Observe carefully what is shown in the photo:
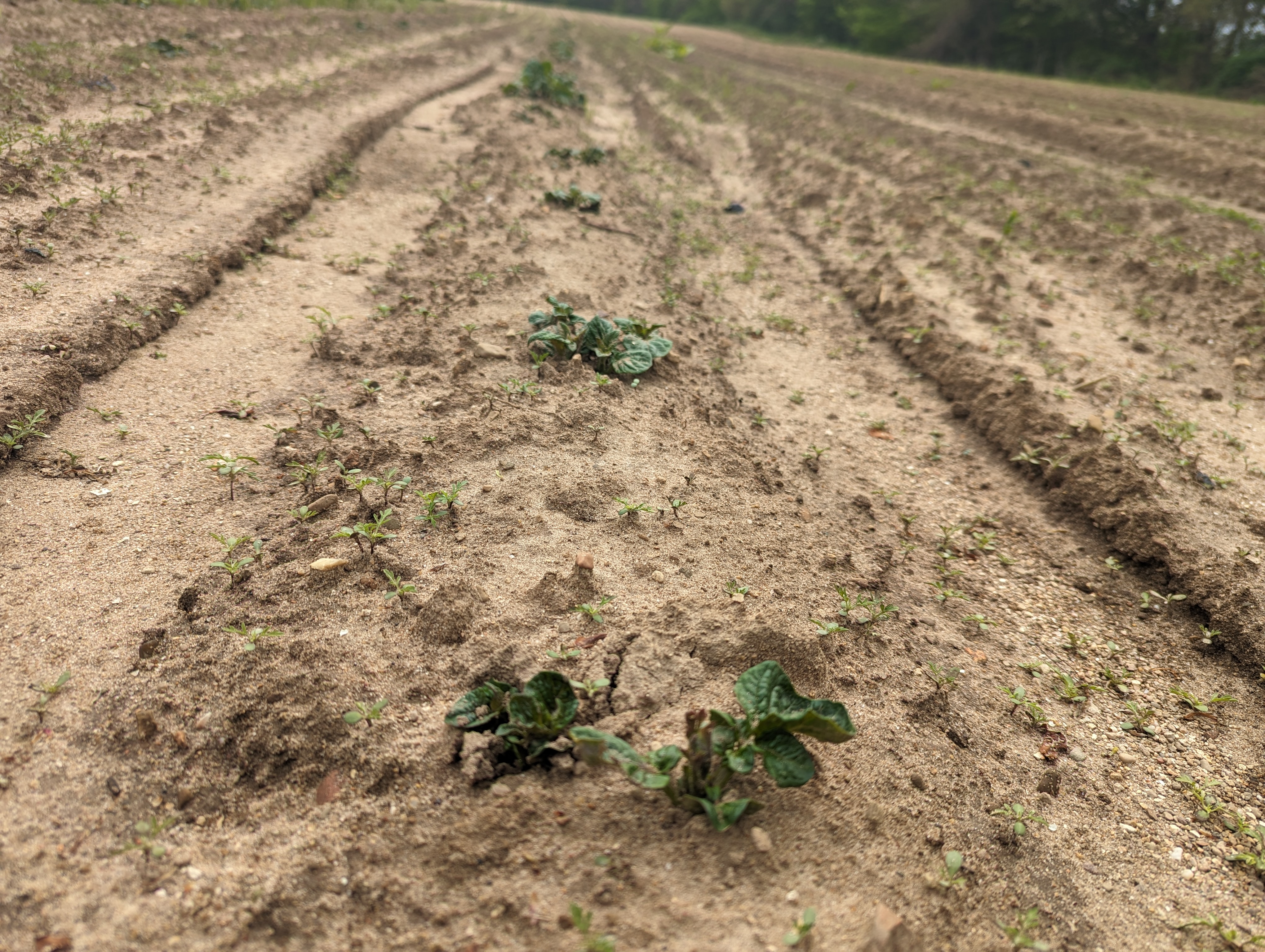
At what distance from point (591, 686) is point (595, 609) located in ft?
1.30

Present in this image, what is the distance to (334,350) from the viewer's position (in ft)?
14.5

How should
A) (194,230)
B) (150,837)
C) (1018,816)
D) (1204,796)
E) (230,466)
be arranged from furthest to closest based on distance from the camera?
(194,230), (230,466), (1204,796), (1018,816), (150,837)

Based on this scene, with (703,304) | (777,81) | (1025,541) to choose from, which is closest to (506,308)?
(703,304)

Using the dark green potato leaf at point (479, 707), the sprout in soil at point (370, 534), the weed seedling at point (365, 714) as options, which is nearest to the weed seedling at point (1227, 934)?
the dark green potato leaf at point (479, 707)

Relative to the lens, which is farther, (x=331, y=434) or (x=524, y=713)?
(x=331, y=434)

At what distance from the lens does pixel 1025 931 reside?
6.70ft

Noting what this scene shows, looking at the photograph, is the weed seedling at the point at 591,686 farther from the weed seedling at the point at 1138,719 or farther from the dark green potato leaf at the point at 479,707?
the weed seedling at the point at 1138,719

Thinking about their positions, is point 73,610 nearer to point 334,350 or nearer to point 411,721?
point 411,721

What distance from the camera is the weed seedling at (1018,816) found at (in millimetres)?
2361

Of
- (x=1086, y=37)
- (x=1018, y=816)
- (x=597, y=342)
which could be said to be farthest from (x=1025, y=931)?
(x=1086, y=37)

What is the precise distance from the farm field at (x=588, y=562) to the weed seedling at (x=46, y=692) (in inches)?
1.3

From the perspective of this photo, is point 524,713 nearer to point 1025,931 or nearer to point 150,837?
point 150,837

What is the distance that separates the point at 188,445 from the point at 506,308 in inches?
87.7

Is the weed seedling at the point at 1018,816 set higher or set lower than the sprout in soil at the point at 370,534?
lower
